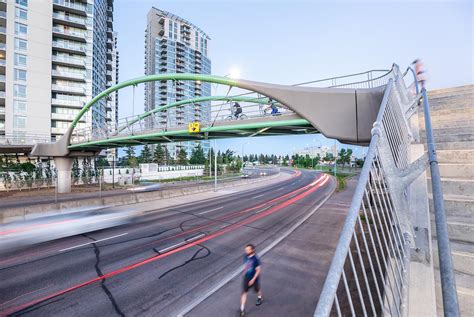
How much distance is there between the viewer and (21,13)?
4344 centimetres

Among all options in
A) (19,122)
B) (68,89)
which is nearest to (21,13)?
(68,89)

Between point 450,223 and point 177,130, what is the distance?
1806 centimetres

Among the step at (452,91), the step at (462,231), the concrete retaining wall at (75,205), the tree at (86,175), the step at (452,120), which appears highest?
the step at (452,91)

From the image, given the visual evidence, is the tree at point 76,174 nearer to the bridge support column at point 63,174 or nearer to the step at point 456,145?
the bridge support column at point 63,174

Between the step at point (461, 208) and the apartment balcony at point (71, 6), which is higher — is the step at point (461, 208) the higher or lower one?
the lower one

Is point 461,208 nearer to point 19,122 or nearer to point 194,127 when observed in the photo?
point 194,127

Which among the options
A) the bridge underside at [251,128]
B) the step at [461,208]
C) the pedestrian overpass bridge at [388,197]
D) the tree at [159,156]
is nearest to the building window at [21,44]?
the bridge underside at [251,128]

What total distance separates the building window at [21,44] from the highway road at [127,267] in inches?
2035

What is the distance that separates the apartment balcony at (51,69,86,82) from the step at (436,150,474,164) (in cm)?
6349

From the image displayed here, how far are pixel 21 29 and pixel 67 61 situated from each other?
27.2 ft

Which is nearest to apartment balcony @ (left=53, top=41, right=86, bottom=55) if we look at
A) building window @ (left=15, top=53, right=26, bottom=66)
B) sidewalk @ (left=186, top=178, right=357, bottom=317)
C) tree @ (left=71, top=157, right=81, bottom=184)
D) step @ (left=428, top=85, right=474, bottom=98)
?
building window @ (left=15, top=53, right=26, bottom=66)

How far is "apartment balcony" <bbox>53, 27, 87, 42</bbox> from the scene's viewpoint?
48872mm

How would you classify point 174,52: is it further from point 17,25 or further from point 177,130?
point 177,130

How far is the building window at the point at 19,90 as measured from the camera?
42.0 metres
